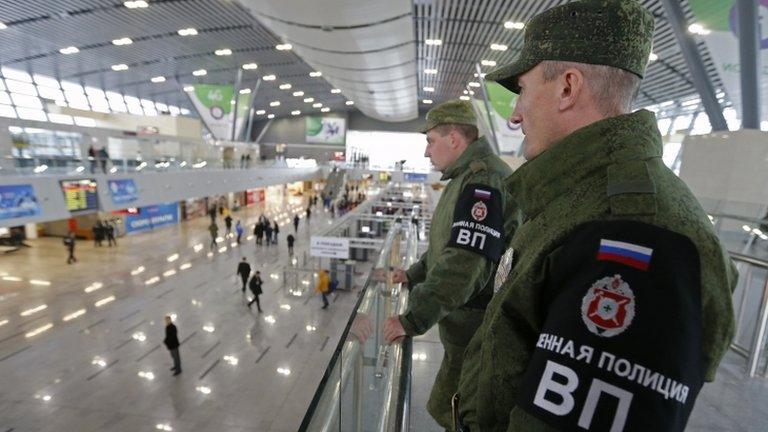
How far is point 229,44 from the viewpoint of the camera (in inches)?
1156

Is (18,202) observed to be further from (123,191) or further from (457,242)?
(457,242)

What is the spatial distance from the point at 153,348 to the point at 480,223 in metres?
11.4

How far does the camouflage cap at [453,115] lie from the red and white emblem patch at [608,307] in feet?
6.87

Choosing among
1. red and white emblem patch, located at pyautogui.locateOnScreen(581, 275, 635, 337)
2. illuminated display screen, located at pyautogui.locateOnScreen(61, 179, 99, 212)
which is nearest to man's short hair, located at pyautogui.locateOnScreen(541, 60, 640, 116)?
red and white emblem patch, located at pyautogui.locateOnScreen(581, 275, 635, 337)

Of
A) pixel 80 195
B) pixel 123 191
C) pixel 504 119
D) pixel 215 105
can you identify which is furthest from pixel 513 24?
pixel 215 105

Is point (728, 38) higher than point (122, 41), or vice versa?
point (122, 41)

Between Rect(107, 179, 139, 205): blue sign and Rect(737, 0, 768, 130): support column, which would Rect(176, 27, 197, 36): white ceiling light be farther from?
Rect(737, 0, 768, 130): support column

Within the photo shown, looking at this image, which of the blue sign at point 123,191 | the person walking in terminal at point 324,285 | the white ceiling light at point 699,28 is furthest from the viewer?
the blue sign at point 123,191

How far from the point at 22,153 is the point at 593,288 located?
19038 millimetres

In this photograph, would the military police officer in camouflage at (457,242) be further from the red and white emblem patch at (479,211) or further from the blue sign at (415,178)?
the blue sign at (415,178)

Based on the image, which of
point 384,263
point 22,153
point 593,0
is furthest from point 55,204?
point 593,0

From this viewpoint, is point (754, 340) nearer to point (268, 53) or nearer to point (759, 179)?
point (759, 179)

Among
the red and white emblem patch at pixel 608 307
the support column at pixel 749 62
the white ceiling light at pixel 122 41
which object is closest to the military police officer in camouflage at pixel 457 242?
the red and white emblem patch at pixel 608 307

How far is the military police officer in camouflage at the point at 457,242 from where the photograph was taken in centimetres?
210
